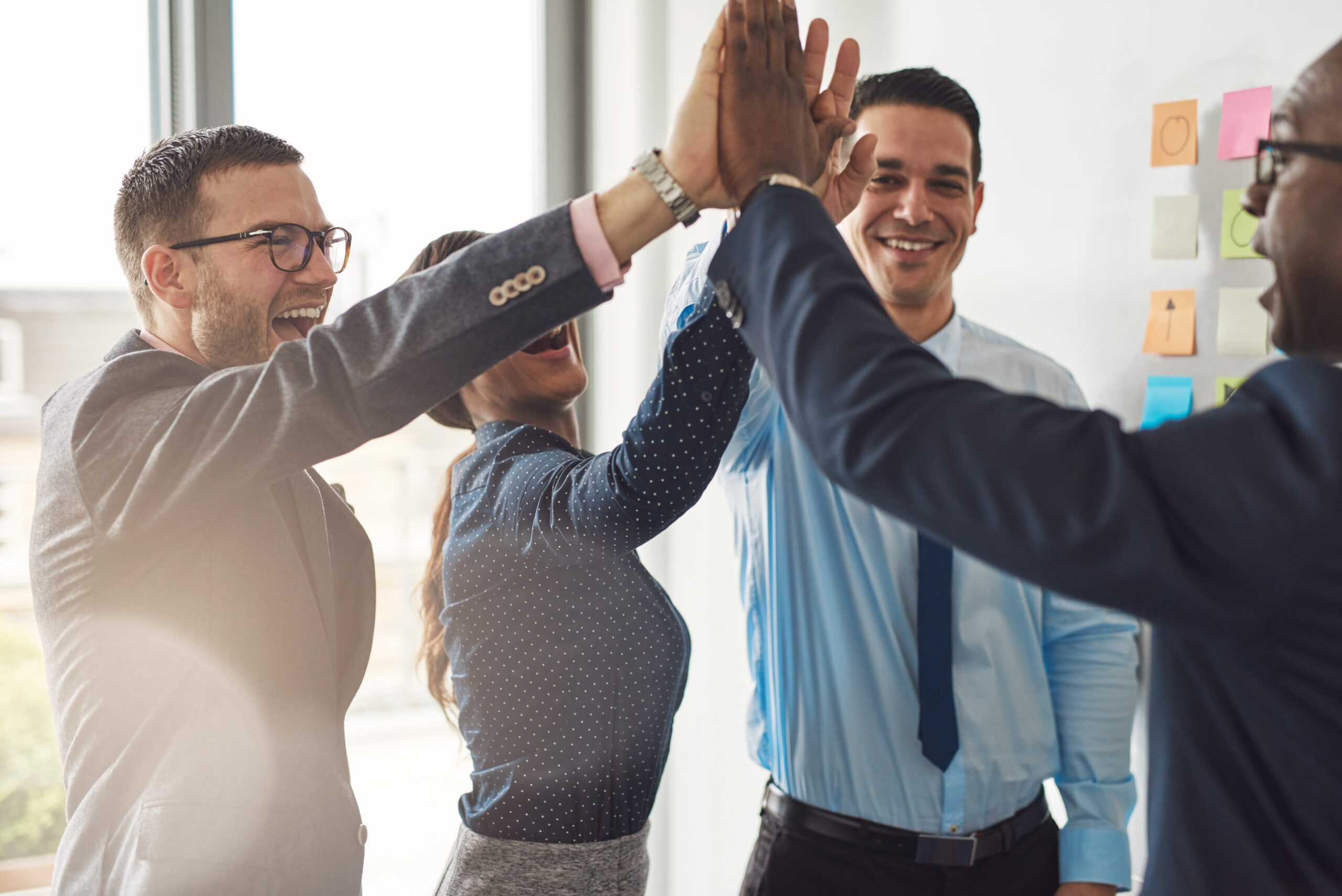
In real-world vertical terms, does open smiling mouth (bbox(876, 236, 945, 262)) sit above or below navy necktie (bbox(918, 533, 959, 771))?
above

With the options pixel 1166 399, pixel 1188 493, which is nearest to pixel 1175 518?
pixel 1188 493

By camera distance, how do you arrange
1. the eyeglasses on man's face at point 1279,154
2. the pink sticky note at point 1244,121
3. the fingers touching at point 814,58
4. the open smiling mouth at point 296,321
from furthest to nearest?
the pink sticky note at point 1244,121, the open smiling mouth at point 296,321, the fingers touching at point 814,58, the eyeglasses on man's face at point 1279,154

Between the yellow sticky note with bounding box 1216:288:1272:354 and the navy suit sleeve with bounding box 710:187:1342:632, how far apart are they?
3.12ft

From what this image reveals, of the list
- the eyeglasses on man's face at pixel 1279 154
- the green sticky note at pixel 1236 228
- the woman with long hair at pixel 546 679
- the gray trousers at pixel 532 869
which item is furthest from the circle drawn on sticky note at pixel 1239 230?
the gray trousers at pixel 532 869

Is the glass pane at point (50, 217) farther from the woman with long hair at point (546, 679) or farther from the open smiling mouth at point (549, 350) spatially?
the woman with long hair at point (546, 679)

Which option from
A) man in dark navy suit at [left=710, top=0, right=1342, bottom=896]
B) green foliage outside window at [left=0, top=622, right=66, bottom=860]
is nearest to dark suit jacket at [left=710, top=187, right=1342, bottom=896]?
man in dark navy suit at [left=710, top=0, right=1342, bottom=896]

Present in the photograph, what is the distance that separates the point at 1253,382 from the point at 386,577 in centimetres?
288

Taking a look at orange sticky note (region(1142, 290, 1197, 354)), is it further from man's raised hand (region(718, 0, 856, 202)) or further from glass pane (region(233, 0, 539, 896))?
glass pane (region(233, 0, 539, 896))

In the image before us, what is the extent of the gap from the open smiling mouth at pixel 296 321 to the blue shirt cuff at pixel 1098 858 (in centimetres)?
128

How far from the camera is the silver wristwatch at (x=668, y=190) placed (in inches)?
34.2

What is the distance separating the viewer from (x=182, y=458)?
90 centimetres

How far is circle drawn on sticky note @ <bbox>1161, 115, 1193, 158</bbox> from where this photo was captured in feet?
5.04

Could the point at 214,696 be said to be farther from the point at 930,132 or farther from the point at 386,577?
the point at 386,577

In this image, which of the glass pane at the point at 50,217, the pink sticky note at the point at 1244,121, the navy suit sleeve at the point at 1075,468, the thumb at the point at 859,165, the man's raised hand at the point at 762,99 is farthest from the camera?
the glass pane at the point at 50,217
